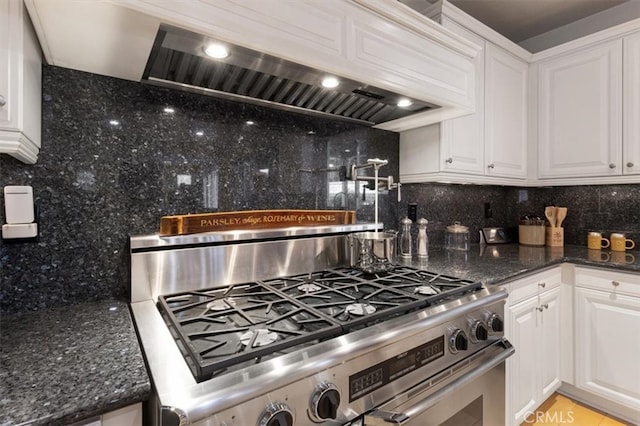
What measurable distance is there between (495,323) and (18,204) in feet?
5.20

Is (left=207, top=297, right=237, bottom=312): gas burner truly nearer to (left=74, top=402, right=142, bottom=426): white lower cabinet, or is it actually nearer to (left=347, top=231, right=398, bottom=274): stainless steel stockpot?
(left=74, top=402, right=142, bottom=426): white lower cabinet

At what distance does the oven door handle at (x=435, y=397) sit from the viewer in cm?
75

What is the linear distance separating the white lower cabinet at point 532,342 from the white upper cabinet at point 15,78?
1819 millimetres

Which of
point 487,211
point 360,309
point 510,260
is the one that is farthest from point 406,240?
point 487,211

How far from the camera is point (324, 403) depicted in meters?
0.66

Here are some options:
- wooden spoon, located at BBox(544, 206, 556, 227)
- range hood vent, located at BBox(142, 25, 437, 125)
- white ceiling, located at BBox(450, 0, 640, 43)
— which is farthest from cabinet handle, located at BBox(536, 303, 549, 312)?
white ceiling, located at BBox(450, 0, 640, 43)

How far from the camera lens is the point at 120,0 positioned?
69cm

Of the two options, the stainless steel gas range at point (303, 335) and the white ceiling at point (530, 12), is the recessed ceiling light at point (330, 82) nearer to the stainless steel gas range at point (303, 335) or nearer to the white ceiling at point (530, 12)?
Answer: the stainless steel gas range at point (303, 335)

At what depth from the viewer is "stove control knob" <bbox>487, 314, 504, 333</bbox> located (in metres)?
1.11

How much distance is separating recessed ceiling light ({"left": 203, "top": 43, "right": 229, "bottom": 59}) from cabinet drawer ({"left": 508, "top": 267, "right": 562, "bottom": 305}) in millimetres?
1497

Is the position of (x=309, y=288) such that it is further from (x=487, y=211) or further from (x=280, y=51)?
(x=487, y=211)

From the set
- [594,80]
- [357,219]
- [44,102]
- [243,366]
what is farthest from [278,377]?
[594,80]

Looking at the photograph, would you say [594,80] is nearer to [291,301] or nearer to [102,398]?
[291,301]

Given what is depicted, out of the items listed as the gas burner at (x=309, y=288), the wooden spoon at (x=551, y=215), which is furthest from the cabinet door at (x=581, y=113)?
the gas burner at (x=309, y=288)
